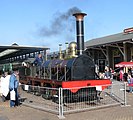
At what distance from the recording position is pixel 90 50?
31.8 meters

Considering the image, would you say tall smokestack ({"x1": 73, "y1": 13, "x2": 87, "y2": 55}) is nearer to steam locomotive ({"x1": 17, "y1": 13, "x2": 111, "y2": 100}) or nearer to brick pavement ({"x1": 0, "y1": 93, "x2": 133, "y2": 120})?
steam locomotive ({"x1": 17, "y1": 13, "x2": 111, "y2": 100})

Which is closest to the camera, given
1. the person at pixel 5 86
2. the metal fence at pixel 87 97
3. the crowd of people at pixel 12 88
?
the metal fence at pixel 87 97

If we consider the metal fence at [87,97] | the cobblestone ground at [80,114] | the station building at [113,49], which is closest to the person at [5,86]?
the metal fence at [87,97]

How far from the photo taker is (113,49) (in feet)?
91.7

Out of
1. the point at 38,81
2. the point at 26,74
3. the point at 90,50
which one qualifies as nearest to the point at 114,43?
the point at 90,50

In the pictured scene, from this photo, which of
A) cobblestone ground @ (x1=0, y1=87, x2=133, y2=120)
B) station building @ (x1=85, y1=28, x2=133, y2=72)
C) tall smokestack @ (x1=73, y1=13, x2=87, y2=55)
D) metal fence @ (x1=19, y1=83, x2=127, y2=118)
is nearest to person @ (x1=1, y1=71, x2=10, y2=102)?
metal fence @ (x1=19, y1=83, x2=127, y2=118)

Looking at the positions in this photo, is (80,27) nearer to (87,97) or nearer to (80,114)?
(87,97)

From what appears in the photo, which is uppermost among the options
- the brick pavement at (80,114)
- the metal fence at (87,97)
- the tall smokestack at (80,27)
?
the tall smokestack at (80,27)

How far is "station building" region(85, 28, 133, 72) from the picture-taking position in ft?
80.9

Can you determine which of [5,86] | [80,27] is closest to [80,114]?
[5,86]

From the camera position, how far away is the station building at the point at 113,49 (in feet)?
80.9

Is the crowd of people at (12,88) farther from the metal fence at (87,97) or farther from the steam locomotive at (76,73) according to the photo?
the steam locomotive at (76,73)

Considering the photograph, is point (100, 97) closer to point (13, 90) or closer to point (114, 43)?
point (13, 90)

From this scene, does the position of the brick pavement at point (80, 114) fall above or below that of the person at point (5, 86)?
below
